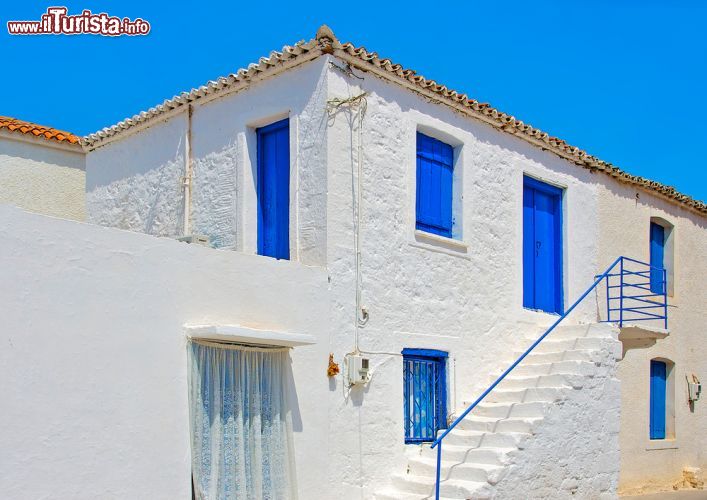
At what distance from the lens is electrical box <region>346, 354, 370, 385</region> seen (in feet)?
32.7

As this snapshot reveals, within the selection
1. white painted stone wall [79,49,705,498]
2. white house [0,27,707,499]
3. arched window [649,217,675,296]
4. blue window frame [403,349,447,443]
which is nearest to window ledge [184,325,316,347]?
white house [0,27,707,499]

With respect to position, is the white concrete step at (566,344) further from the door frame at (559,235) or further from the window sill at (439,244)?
the window sill at (439,244)

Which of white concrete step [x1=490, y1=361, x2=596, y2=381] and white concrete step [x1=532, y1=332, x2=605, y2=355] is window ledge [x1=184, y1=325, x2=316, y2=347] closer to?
white concrete step [x1=490, y1=361, x2=596, y2=381]

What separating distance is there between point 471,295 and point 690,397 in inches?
273

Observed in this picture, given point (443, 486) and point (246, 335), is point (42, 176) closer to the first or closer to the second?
point (246, 335)

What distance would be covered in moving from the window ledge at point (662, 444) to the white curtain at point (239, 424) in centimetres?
854

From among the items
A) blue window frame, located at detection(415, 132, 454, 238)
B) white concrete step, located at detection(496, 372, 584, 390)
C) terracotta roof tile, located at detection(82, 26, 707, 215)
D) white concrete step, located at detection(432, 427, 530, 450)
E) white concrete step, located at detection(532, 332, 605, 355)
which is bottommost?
white concrete step, located at detection(432, 427, 530, 450)

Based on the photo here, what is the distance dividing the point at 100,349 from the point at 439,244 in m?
5.18

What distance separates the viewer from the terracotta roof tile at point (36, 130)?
593 inches

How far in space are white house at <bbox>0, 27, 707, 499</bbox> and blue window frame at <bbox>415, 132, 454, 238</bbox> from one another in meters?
0.03

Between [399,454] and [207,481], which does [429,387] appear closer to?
[399,454]

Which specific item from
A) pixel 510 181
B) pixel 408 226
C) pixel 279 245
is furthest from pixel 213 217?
pixel 510 181

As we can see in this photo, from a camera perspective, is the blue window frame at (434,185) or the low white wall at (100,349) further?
the blue window frame at (434,185)

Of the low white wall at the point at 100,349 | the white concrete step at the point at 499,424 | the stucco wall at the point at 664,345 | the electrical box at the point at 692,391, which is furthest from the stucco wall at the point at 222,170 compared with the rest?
the electrical box at the point at 692,391
